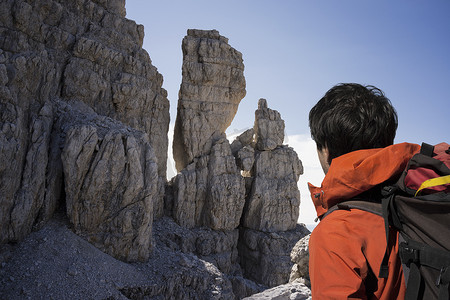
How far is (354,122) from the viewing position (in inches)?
67.9

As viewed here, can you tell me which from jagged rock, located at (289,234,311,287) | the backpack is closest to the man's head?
the backpack

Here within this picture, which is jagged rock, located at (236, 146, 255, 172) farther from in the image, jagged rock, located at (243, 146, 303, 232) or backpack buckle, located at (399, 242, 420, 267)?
backpack buckle, located at (399, 242, 420, 267)

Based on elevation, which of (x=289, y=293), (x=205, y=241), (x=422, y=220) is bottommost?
(x=205, y=241)

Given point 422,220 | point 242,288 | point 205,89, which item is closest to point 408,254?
point 422,220

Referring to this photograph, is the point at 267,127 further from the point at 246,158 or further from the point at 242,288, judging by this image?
the point at 242,288

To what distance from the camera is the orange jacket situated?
1.28 metres

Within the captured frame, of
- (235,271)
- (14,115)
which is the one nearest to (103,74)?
(14,115)

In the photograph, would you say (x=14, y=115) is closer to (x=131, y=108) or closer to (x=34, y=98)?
(x=34, y=98)

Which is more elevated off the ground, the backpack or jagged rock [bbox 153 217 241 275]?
the backpack

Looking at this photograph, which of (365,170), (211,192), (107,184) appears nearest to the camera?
(365,170)

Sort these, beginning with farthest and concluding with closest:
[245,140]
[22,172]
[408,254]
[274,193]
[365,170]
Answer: [245,140]
[274,193]
[22,172]
[365,170]
[408,254]

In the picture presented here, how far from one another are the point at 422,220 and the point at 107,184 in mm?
15624

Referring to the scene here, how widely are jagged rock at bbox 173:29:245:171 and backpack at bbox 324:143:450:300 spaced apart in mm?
26087

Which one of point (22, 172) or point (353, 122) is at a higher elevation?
point (353, 122)
